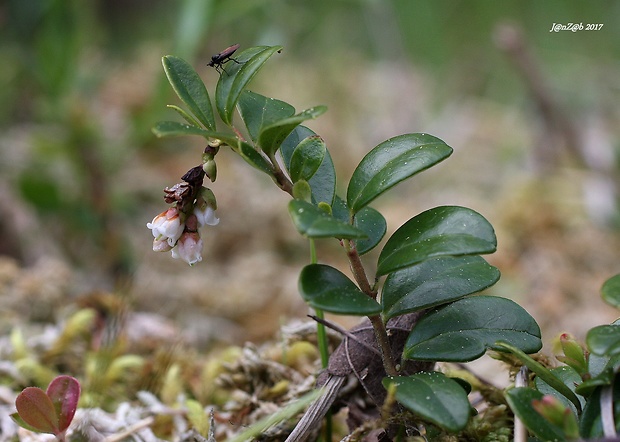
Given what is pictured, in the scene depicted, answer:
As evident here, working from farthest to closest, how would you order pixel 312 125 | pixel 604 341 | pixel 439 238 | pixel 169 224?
pixel 312 125, pixel 169 224, pixel 439 238, pixel 604 341

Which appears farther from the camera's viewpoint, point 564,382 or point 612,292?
point 564,382

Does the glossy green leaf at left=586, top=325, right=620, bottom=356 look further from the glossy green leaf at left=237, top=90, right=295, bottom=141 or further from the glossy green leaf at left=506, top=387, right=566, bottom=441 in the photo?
the glossy green leaf at left=237, top=90, right=295, bottom=141

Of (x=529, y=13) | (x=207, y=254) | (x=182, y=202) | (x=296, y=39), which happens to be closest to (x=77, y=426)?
(x=182, y=202)

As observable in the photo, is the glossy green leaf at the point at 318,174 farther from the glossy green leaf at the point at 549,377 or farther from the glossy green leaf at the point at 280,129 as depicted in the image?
the glossy green leaf at the point at 549,377

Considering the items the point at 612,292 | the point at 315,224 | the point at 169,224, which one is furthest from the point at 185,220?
the point at 612,292

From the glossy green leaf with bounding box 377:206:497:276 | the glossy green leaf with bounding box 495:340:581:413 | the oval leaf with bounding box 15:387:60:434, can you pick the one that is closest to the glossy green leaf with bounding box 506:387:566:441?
the glossy green leaf with bounding box 495:340:581:413

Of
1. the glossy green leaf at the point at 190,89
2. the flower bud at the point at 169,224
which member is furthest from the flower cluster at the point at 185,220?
the glossy green leaf at the point at 190,89

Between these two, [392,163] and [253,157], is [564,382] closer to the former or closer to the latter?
[392,163]
